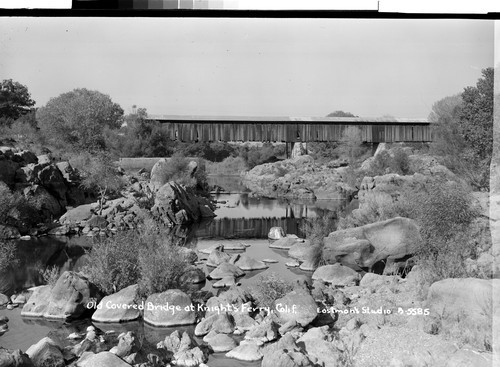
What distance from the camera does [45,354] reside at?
18.8ft

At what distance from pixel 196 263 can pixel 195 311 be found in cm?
318

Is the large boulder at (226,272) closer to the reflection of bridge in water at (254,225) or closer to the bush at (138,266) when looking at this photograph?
the bush at (138,266)

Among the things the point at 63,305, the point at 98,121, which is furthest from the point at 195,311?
the point at 98,121

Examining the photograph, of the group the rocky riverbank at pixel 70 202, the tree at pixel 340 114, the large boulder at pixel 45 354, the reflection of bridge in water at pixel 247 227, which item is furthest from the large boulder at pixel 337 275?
the rocky riverbank at pixel 70 202

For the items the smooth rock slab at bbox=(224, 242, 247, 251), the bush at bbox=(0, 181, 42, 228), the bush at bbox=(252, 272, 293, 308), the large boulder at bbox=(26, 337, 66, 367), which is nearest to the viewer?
the large boulder at bbox=(26, 337, 66, 367)

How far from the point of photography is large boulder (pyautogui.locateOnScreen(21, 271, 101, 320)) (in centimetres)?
726

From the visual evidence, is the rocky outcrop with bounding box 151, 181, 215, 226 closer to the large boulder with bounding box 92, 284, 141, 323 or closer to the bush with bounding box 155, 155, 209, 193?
the bush with bounding box 155, 155, 209, 193

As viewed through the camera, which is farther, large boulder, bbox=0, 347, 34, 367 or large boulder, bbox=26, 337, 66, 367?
large boulder, bbox=26, 337, 66, 367

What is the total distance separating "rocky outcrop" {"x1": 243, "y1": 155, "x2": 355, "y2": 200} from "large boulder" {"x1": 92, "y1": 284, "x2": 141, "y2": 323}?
358 centimetres

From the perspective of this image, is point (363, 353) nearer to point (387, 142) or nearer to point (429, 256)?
point (429, 256)

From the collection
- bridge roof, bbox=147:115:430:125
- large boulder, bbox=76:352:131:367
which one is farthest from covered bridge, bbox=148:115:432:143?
large boulder, bbox=76:352:131:367

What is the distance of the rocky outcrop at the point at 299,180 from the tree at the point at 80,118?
3.13m

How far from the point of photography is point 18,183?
15.0 metres

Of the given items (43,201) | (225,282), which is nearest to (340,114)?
(225,282)
